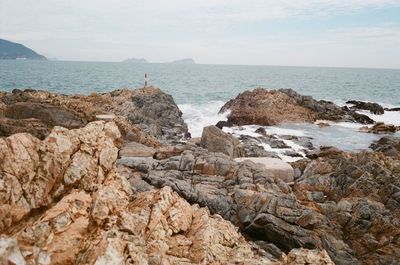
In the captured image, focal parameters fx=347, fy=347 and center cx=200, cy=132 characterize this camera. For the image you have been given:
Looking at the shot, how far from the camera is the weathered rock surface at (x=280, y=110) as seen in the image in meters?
44.0

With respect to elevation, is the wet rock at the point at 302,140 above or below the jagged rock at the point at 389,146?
below

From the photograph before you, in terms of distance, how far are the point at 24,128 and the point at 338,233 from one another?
14453mm

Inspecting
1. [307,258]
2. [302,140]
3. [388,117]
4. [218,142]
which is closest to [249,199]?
[307,258]

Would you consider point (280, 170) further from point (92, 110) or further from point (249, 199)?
point (92, 110)

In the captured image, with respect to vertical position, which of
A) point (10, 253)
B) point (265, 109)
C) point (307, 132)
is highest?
point (10, 253)

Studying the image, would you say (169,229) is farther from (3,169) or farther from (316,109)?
(316,109)

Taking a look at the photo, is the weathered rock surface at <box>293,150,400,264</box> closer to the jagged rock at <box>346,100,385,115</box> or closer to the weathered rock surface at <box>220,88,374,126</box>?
the weathered rock surface at <box>220,88,374,126</box>

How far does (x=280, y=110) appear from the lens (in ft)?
158

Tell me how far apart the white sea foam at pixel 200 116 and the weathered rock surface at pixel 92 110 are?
245cm

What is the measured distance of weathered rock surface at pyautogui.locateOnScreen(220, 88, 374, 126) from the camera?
44031 millimetres

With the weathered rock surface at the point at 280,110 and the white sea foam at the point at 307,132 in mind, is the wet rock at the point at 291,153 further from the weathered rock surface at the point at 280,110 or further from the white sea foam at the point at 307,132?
the weathered rock surface at the point at 280,110

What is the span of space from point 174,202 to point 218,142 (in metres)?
14.4

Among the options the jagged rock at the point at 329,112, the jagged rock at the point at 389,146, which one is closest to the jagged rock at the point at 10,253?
the jagged rock at the point at 389,146

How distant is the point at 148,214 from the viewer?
29.7ft
